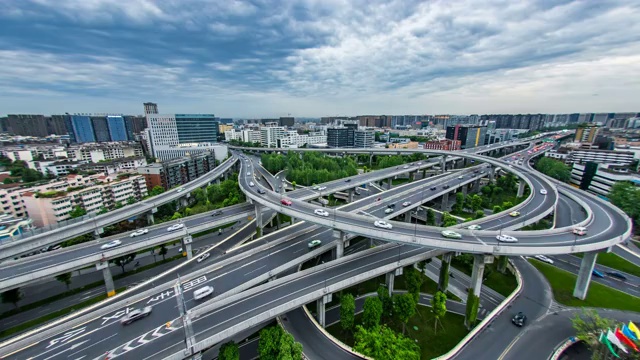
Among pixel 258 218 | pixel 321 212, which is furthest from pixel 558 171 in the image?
pixel 258 218

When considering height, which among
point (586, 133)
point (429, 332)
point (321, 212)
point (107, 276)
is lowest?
point (429, 332)

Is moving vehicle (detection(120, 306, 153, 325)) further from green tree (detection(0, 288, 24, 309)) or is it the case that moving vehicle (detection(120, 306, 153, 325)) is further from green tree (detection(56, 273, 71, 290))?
green tree (detection(0, 288, 24, 309))

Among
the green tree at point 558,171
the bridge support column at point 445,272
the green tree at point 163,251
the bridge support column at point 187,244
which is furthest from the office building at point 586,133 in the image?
the green tree at point 163,251

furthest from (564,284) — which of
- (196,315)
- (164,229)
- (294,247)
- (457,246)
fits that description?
(164,229)

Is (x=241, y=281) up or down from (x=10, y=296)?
up

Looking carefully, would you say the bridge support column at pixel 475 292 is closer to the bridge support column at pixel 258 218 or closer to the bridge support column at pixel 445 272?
the bridge support column at pixel 445 272

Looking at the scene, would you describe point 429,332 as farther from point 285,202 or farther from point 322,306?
point 285,202
